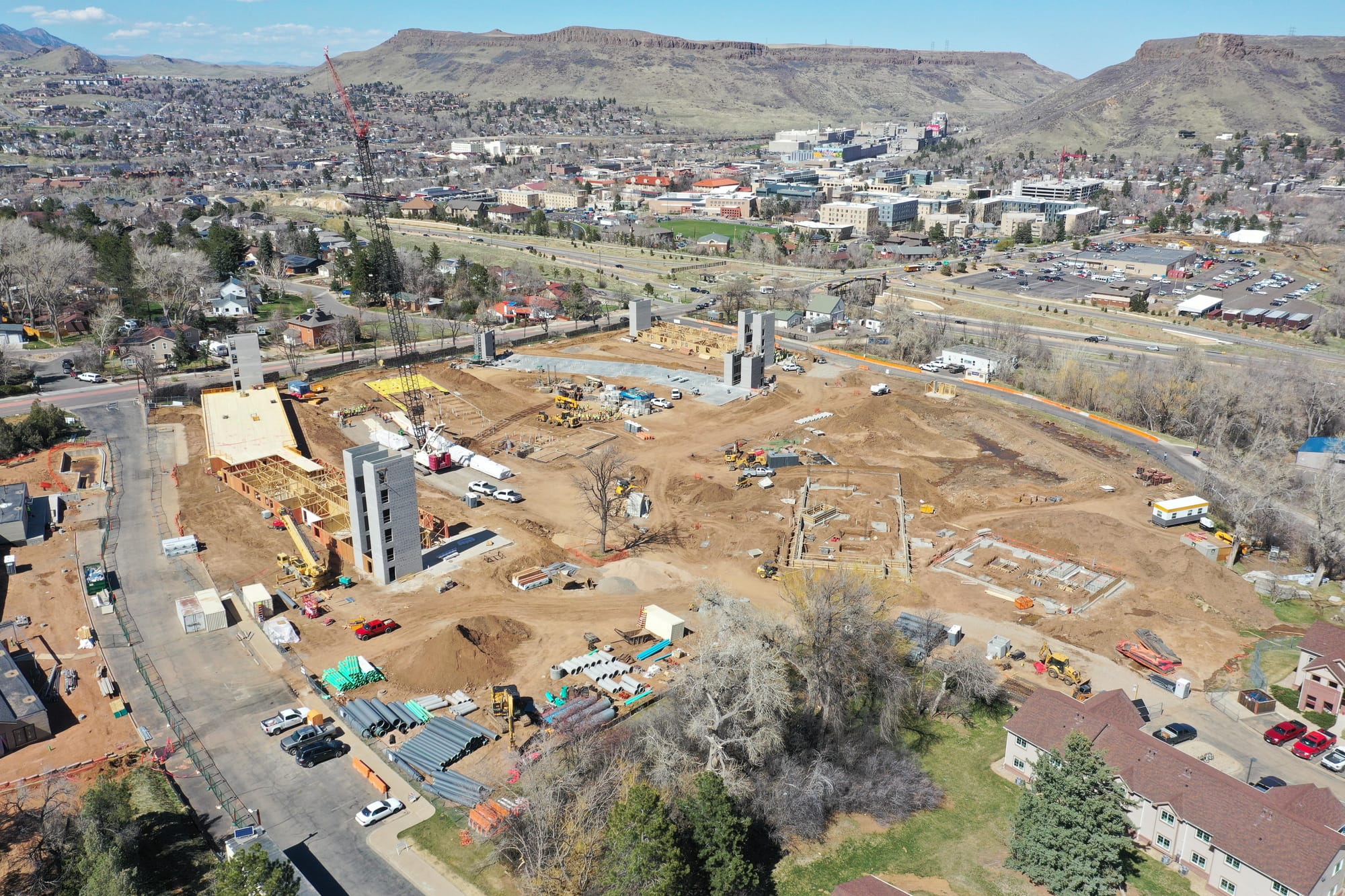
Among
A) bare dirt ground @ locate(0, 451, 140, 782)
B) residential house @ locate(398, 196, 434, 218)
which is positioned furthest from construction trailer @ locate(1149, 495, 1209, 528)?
residential house @ locate(398, 196, 434, 218)

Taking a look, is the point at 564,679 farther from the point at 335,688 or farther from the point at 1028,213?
→ the point at 1028,213

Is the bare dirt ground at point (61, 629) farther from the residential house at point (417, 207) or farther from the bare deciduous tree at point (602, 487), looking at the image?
the residential house at point (417, 207)

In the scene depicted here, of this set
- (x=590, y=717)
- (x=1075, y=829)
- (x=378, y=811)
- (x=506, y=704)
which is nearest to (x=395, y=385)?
(x=506, y=704)

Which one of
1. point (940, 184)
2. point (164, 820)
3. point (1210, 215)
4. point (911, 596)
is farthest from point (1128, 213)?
point (164, 820)

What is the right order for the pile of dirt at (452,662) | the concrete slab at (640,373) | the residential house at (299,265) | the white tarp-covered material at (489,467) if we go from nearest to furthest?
the pile of dirt at (452,662) < the white tarp-covered material at (489,467) < the concrete slab at (640,373) < the residential house at (299,265)

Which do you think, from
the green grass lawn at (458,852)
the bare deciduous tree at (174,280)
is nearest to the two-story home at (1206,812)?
the green grass lawn at (458,852)

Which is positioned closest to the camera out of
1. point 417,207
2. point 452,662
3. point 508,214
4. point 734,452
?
point 452,662

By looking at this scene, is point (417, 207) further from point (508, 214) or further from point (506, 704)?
point (506, 704)
